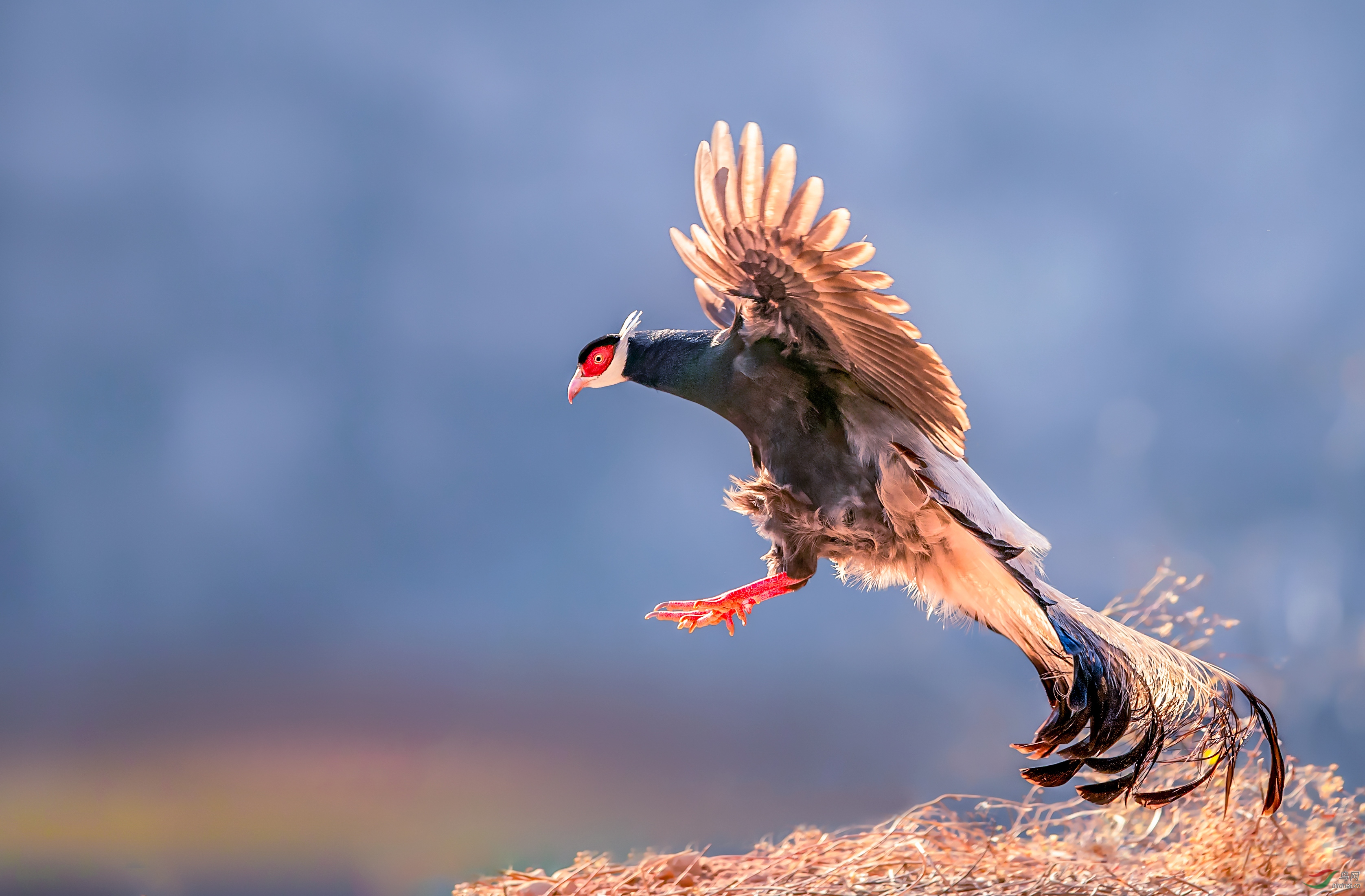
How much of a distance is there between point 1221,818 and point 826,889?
1319mm

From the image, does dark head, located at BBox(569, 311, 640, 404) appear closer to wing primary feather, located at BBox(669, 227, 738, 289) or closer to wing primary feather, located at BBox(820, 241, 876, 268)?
wing primary feather, located at BBox(669, 227, 738, 289)

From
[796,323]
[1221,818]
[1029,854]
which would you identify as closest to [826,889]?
[1029,854]

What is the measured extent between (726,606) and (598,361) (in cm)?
83

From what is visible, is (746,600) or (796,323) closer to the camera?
(796,323)

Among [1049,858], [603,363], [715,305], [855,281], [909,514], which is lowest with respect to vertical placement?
[1049,858]

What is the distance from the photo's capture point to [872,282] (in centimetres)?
210

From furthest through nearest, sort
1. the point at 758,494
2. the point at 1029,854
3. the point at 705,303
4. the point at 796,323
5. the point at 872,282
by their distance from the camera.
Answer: the point at 705,303 → the point at 1029,854 → the point at 758,494 → the point at 796,323 → the point at 872,282

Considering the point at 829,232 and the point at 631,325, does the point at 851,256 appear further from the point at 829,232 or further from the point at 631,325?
the point at 631,325

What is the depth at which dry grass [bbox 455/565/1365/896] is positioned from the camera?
2467 mm

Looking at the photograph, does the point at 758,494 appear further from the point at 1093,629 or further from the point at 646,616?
the point at 1093,629

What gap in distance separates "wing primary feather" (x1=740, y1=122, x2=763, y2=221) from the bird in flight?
0.68ft

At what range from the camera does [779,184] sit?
200 centimetres

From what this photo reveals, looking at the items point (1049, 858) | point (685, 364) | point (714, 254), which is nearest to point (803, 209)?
point (714, 254)

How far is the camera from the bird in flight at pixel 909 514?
92.9 inches
